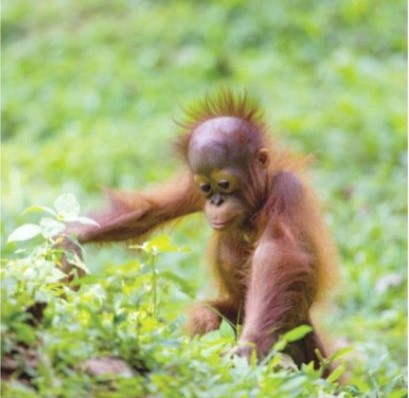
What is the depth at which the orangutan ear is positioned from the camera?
18.6 ft

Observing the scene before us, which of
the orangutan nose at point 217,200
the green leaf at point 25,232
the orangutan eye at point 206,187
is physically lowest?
the green leaf at point 25,232

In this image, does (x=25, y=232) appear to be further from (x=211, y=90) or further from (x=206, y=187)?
(x=211, y=90)

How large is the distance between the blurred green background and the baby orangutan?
170 centimetres

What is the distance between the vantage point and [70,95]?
1261cm

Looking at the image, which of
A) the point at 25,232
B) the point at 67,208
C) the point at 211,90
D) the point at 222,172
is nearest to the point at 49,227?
the point at 25,232

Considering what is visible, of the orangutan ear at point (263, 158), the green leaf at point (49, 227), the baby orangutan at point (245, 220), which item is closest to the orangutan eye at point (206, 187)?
the baby orangutan at point (245, 220)

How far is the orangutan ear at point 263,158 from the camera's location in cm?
566

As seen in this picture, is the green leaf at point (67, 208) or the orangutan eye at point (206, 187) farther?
the orangutan eye at point (206, 187)

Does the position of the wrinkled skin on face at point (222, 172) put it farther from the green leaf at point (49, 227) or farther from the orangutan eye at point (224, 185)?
the green leaf at point (49, 227)

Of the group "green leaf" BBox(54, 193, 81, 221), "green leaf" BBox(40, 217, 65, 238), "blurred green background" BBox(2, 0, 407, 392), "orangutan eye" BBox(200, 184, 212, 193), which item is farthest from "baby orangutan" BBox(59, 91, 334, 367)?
"blurred green background" BBox(2, 0, 407, 392)

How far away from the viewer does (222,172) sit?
5535 mm

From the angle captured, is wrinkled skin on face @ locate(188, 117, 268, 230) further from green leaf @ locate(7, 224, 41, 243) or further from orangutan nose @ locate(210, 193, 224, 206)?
green leaf @ locate(7, 224, 41, 243)

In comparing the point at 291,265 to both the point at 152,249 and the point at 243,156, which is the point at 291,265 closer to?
the point at 243,156

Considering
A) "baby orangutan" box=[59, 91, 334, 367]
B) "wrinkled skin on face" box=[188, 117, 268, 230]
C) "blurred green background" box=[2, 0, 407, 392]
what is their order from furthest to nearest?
1. "blurred green background" box=[2, 0, 407, 392]
2. "wrinkled skin on face" box=[188, 117, 268, 230]
3. "baby orangutan" box=[59, 91, 334, 367]
